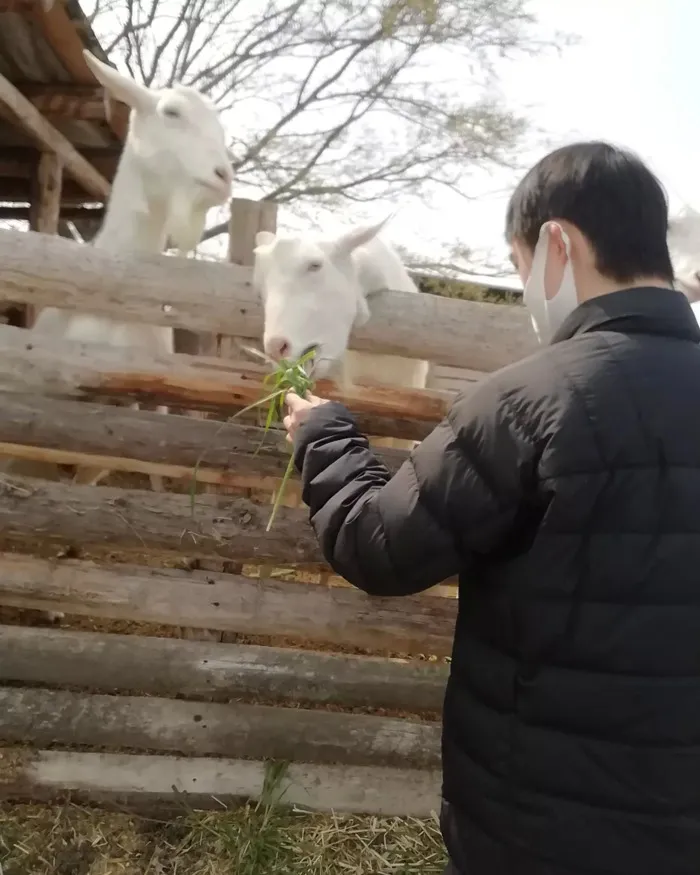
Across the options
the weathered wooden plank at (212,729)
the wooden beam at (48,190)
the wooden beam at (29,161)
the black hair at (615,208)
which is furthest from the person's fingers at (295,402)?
the wooden beam at (29,161)

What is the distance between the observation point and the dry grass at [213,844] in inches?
111

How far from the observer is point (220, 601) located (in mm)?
2992

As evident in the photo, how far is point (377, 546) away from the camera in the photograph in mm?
1476

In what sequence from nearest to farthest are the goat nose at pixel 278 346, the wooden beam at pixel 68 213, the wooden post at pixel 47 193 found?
the goat nose at pixel 278 346, the wooden post at pixel 47 193, the wooden beam at pixel 68 213

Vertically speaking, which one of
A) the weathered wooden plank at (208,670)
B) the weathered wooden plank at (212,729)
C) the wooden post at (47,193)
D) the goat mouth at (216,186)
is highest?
the wooden post at (47,193)

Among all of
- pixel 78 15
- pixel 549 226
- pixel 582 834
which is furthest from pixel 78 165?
pixel 582 834

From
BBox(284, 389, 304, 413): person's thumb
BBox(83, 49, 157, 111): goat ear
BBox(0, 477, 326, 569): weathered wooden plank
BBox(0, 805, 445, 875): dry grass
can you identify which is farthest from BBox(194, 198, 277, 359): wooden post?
BBox(0, 805, 445, 875): dry grass

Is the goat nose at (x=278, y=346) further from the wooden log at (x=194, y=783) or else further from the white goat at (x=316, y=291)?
the wooden log at (x=194, y=783)

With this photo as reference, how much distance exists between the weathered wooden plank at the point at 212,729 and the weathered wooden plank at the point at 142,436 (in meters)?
1.01

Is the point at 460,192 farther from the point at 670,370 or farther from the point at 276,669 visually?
the point at 670,370

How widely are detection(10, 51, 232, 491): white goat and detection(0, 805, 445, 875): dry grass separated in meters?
2.07

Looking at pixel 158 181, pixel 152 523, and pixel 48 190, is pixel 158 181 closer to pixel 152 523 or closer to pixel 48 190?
pixel 152 523

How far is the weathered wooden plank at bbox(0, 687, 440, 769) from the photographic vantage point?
9.55 feet

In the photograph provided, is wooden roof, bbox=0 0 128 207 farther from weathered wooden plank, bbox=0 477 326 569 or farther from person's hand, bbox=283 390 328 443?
person's hand, bbox=283 390 328 443
